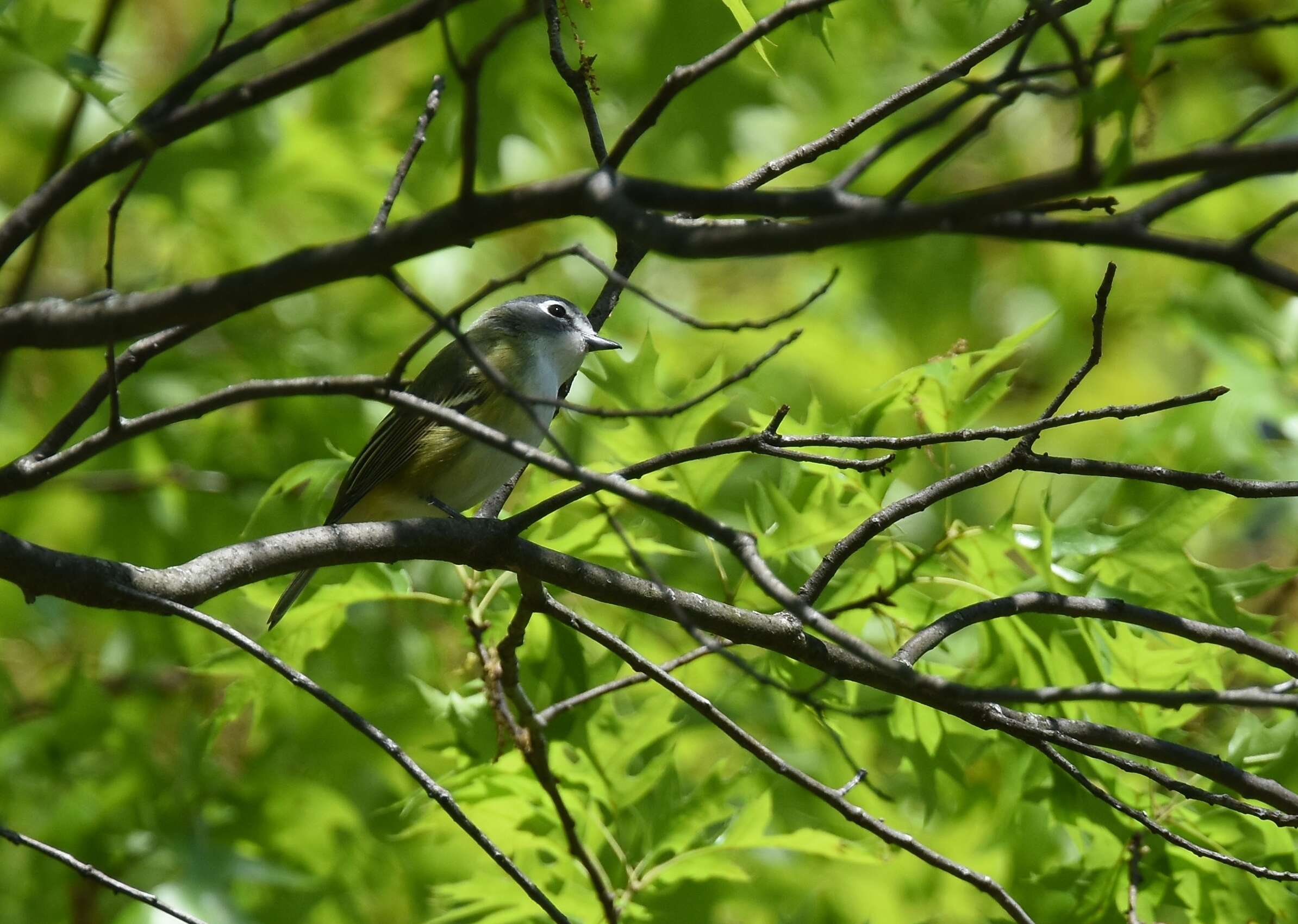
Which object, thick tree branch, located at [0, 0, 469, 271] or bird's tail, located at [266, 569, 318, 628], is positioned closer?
thick tree branch, located at [0, 0, 469, 271]

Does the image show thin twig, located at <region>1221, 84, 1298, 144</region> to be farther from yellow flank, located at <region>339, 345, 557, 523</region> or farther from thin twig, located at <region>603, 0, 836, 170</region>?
yellow flank, located at <region>339, 345, 557, 523</region>

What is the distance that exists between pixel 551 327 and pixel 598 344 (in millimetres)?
478

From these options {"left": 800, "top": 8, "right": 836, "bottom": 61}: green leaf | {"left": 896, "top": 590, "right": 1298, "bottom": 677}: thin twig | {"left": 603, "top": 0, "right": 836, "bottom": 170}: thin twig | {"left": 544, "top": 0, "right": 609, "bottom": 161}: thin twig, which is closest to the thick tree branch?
{"left": 603, "top": 0, "right": 836, "bottom": 170}: thin twig

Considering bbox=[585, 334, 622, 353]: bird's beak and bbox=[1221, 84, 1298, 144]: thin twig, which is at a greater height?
bbox=[585, 334, 622, 353]: bird's beak

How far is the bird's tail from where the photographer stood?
3283 mm

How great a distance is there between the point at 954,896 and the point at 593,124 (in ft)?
10.9

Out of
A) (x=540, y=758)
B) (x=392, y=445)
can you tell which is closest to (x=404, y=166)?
(x=540, y=758)

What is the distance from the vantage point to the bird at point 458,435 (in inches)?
144

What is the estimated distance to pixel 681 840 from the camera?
2.96m

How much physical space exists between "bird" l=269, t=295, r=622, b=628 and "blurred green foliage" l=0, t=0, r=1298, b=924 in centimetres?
28

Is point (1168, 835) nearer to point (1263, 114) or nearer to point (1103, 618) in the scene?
point (1103, 618)

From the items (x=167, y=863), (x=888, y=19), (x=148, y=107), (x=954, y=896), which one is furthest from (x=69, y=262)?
(x=954, y=896)

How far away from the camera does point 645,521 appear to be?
3.61 meters

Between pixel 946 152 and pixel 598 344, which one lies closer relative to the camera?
pixel 946 152
